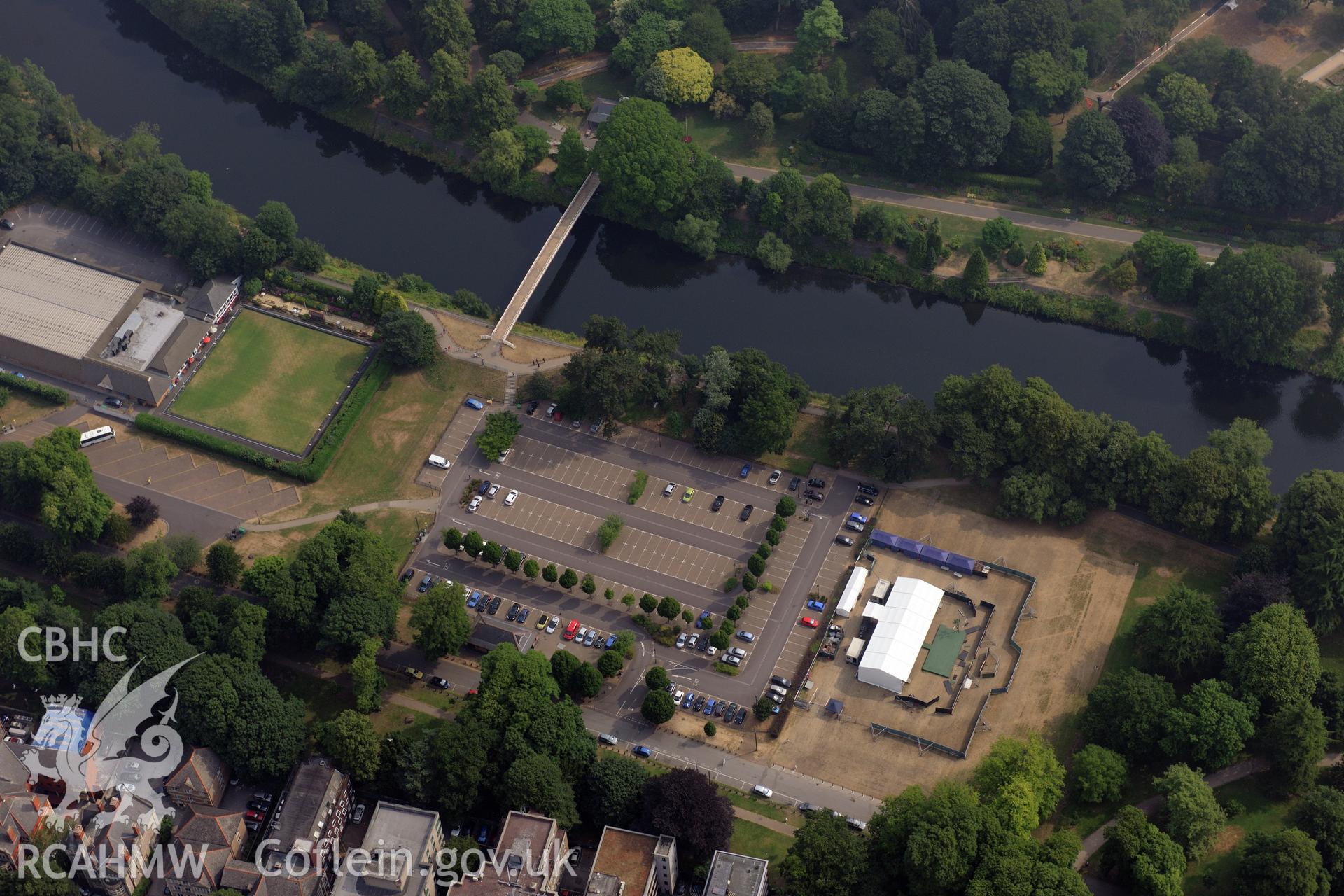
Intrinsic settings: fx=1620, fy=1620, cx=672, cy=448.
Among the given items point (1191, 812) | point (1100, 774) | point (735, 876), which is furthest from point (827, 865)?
point (1191, 812)

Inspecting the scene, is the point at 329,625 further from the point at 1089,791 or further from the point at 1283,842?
the point at 1283,842

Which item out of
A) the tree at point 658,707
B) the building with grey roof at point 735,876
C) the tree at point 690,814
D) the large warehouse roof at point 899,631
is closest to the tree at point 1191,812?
the large warehouse roof at point 899,631

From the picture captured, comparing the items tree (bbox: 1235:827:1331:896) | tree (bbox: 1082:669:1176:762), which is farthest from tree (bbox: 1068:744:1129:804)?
tree (bbox: 1235:827:1331:896)

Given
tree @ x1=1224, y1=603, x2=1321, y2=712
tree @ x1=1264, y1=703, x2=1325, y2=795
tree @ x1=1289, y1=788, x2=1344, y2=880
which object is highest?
tree @ x1=1224, y1=603, x2=1321, y2=712

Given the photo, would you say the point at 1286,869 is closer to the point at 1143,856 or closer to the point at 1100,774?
the point at 1143,856

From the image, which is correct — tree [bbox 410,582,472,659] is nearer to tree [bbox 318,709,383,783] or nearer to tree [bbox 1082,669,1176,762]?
tree [bbox 318,709,383,783]
